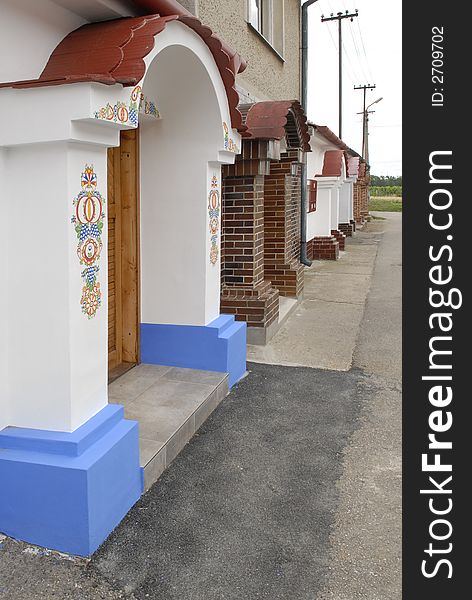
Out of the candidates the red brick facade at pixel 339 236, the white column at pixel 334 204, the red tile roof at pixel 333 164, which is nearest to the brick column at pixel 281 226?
the red tile roof at pixel 333 164

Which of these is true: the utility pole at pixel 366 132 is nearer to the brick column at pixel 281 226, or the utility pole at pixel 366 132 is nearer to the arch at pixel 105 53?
the brick column at pixel 281 226

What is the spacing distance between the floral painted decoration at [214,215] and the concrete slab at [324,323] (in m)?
1.58

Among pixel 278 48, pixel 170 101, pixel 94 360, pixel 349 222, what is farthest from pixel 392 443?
pixel 349 222

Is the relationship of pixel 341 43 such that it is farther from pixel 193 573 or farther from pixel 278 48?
pixel 193 573

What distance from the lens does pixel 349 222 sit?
69.9 feet

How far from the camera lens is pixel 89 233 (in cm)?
312

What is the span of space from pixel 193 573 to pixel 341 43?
28939 mm

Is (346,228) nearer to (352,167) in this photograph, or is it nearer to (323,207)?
(352,167)

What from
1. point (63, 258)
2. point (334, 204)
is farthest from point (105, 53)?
point (334, 204)

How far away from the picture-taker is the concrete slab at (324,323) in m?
6.45

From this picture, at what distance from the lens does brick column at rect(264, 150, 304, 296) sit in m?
8.45

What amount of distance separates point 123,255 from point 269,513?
2.62 meters

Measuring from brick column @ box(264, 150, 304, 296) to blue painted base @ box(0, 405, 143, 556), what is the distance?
5795 millimetres

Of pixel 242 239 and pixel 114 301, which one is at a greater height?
pixel 242 239
